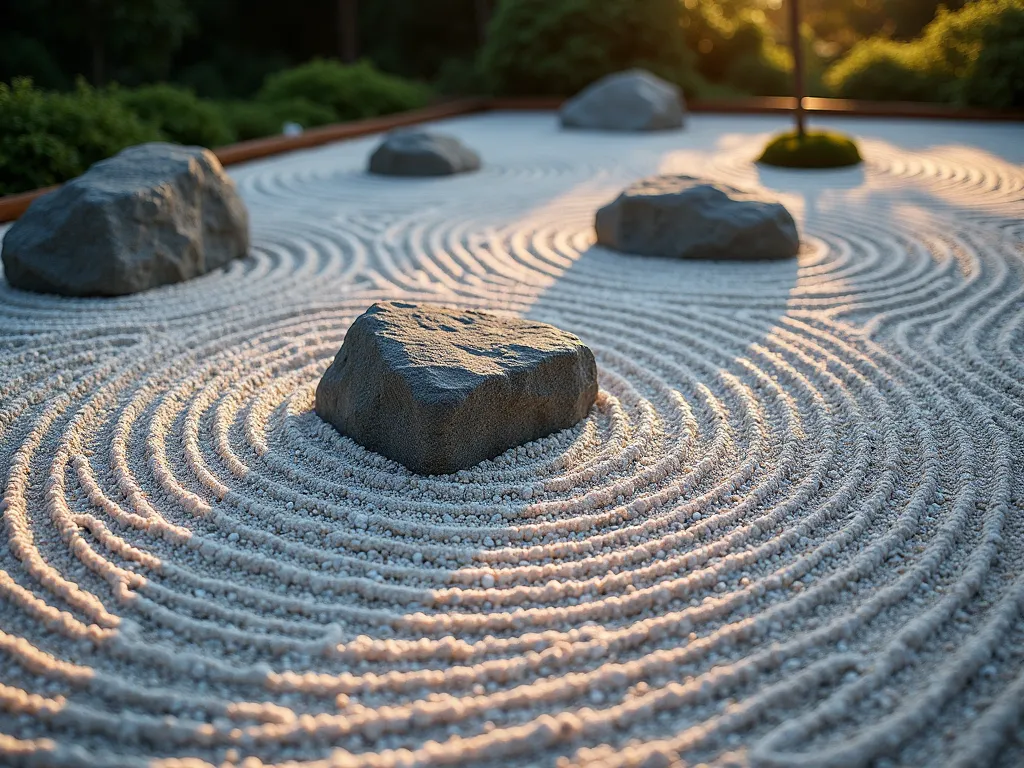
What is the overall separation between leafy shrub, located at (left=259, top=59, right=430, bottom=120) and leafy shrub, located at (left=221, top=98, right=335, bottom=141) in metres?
0.34

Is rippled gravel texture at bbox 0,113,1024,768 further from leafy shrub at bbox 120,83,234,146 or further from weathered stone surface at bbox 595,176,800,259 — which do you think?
leafy shrub at bbox 120,83,234,146

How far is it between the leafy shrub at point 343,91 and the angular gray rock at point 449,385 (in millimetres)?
11627

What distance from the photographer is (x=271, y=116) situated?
1365 centimetres

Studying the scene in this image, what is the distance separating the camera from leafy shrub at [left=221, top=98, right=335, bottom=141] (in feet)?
42.5

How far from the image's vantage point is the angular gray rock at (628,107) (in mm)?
14469

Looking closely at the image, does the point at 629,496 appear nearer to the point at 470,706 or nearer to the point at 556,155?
the point at 470,706

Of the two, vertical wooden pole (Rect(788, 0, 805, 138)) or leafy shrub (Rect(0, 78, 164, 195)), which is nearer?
leafy shrub (Rect(0, 78, 164, 195))

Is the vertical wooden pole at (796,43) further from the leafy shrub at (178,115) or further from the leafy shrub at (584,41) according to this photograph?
the leafy shrub at (584,41)

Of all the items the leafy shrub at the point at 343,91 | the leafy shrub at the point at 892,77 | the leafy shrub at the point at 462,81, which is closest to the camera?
the leafy shrub at the point at 343,91

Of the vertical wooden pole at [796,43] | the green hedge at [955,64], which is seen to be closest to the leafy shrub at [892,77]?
the green hedge at [955,64]

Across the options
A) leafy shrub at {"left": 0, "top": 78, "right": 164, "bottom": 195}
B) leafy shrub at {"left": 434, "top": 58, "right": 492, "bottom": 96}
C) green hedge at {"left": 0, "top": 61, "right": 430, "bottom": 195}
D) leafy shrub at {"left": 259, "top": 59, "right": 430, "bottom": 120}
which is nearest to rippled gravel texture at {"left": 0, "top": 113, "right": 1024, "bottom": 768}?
leafy shrub at {"left": 0, "top": 78, "right": 164, "bottom": 195}

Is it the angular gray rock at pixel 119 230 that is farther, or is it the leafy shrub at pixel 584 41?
the leafy shrub at pixel 584 41

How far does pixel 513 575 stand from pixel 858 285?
405 cm

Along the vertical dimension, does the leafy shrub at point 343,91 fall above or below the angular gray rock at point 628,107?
above
